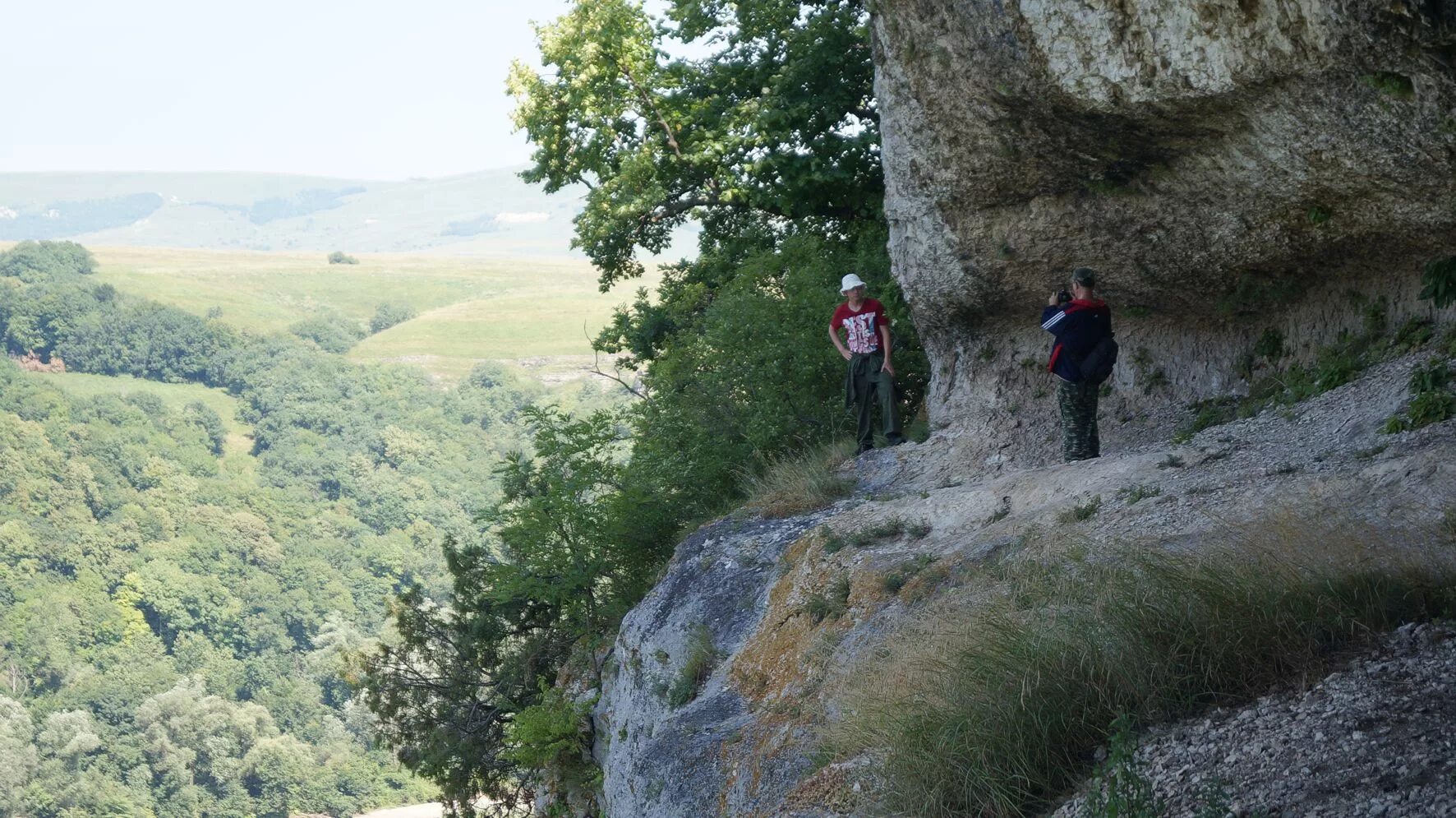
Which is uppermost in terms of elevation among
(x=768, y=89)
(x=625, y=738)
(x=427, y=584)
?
(x=768, y=89)

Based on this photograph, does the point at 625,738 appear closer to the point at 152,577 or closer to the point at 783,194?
the point at 783,194

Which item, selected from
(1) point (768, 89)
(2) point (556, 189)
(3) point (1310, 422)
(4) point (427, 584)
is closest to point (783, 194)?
(1) point (768, 89)

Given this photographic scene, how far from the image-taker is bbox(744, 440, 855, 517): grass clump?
42.7 ft

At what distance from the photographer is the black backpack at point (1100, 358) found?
1109 cm

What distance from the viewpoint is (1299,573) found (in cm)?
565

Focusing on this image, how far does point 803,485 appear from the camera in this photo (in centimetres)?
1326

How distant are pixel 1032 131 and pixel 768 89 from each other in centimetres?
1034

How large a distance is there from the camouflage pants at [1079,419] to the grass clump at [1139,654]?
516cm

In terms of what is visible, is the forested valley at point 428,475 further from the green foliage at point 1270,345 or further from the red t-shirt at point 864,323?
the green foliage at point 1270,345

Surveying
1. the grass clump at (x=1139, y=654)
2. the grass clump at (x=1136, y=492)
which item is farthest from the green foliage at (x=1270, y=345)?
the grass clump at (x=1139, y=654)

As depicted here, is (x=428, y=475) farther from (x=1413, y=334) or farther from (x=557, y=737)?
(x=1413, y=334)

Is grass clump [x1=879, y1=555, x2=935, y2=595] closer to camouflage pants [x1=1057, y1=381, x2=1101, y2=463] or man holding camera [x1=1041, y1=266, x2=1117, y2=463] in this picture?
man holding camera [x1=1041, y1=266, x2=1117, y2=463]

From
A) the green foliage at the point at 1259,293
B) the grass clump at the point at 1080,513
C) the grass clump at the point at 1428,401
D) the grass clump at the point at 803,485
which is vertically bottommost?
the grass clump at the point at 803,485

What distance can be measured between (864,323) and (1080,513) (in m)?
5.52
